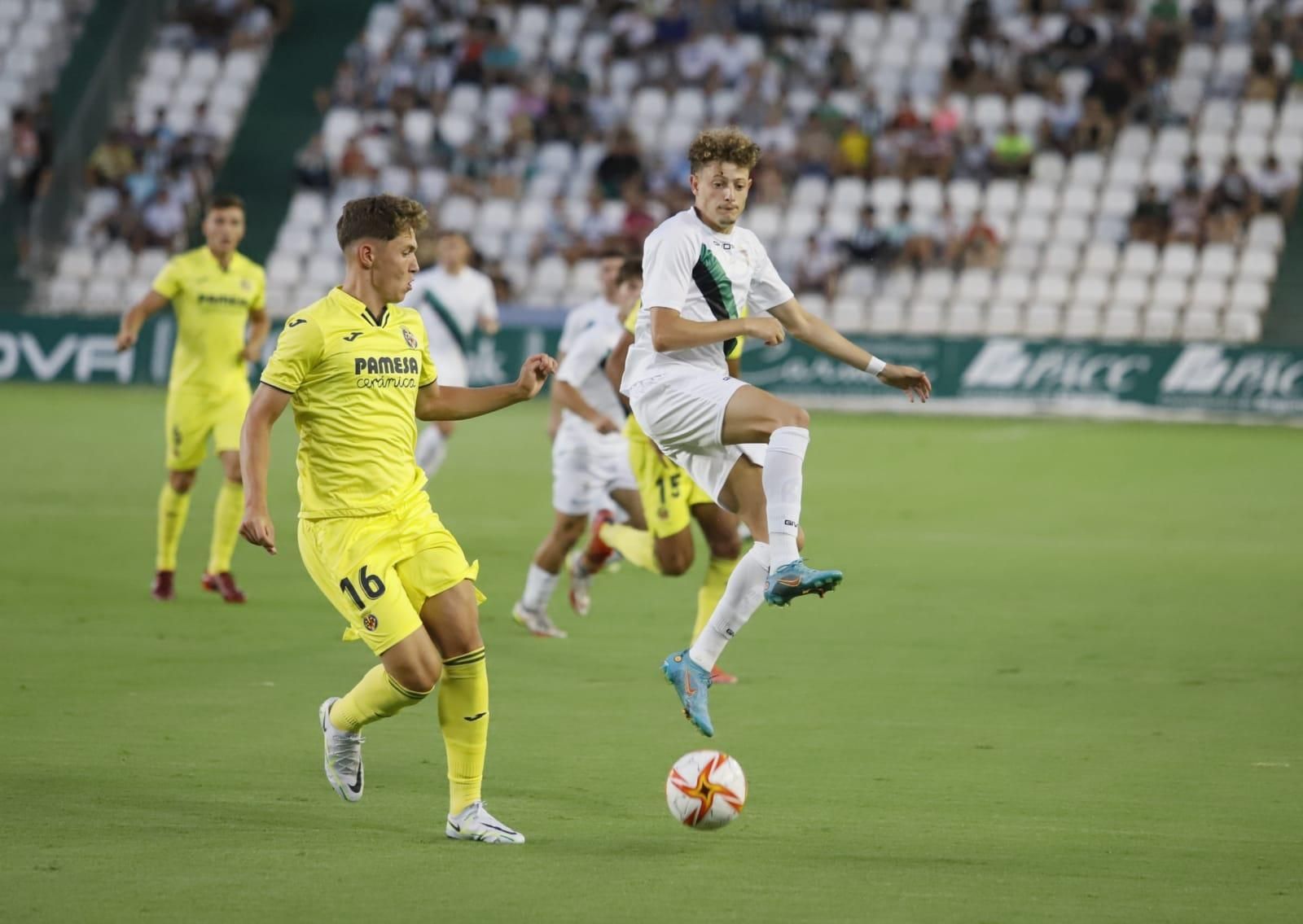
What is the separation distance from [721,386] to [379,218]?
5.52 feet

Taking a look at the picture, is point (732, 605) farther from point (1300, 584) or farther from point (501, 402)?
point (1300, 584)

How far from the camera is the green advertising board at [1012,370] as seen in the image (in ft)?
83.8

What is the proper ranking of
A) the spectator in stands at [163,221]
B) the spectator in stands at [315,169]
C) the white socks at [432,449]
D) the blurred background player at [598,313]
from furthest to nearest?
the spectator in stands at [315,169] → the spectator in stands at [163,221] → the white socks at [432,449] → the blurred background player at [598,313]

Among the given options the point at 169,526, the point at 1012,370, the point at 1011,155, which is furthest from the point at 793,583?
the point at 1011,155

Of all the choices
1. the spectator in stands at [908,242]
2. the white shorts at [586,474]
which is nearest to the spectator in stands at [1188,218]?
the spectator in stands at [908,242]

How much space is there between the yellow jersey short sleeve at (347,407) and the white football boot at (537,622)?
412 cm

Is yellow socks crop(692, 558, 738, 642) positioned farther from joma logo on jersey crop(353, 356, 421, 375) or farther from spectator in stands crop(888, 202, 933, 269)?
spectator in stands crop(888, 202, 933, 269)

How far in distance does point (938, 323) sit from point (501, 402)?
2125cm

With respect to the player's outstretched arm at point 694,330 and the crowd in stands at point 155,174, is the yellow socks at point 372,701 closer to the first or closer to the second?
the player's outstretched arm at point 694,330

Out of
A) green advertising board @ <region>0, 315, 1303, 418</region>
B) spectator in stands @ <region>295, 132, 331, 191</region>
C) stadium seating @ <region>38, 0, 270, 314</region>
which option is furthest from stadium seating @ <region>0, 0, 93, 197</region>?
green advertising board @ <region>0, 315, 1303, 418</region>

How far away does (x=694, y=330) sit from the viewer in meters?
7.15

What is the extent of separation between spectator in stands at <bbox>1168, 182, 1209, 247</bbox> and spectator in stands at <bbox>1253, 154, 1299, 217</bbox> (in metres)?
1.02

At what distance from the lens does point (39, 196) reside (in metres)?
30.9

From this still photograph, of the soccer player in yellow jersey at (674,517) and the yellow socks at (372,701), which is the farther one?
the soccer player in yellow jersey at (674,517)
